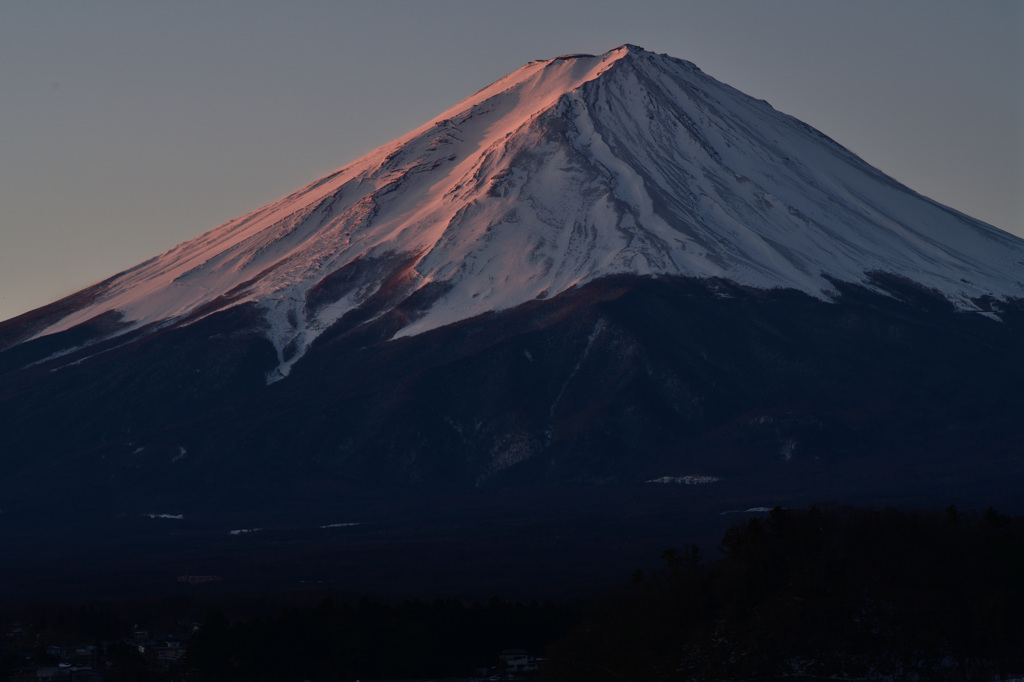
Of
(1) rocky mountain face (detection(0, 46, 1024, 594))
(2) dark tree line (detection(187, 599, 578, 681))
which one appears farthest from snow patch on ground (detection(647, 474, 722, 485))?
(2) dark tree line (detection(187, 599, 578, 681))

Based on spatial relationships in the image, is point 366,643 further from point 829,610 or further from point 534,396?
point 534,396

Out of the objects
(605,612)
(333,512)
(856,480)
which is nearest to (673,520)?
(856,480)

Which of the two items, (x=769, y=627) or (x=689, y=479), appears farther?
(x=689, y=479)

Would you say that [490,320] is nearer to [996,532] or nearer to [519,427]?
[519,427]

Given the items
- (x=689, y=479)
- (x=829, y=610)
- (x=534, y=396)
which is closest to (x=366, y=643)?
(x=829, y=610)

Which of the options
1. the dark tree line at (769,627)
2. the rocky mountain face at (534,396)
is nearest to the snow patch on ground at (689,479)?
the rocky mountain face at (534,396)

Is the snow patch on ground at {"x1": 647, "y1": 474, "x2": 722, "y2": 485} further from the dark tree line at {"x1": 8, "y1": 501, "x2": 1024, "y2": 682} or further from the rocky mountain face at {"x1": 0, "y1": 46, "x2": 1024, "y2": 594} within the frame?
the dark tree line at {"x1": 8, "y1": 501, "x2": 1024, "y2": 682}
